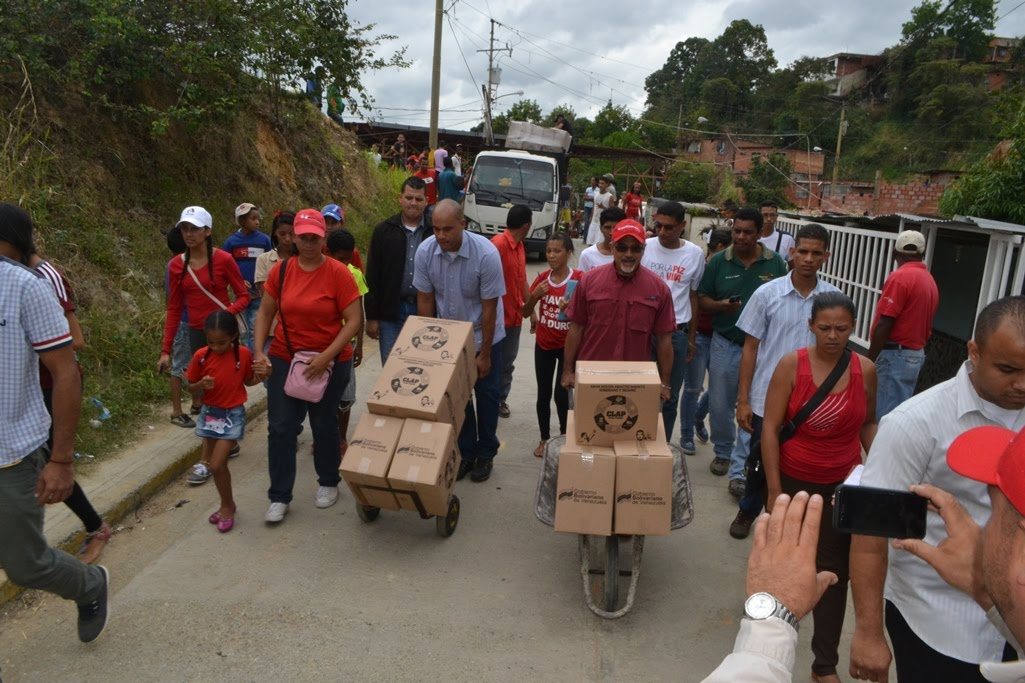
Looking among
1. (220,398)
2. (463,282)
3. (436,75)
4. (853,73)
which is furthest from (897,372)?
(853,73)

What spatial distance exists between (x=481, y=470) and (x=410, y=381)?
131cm

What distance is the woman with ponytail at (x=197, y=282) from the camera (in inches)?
204

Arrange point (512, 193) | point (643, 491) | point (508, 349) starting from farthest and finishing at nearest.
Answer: point (512, 193), point (508, 349), point (643, 491)

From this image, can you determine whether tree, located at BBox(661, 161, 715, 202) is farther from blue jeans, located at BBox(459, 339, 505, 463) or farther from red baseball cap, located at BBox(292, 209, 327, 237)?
red baseball cap, located at BBox(292, 209, 327, 237)

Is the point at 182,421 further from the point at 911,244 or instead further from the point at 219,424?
the point at 911,244

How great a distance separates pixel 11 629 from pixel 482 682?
89.0 inches

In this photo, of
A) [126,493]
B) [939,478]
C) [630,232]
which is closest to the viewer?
[939,478]

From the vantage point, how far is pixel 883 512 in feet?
5.27

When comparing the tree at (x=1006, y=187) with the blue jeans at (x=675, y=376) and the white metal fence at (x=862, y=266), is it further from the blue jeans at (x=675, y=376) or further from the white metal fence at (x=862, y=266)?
the blue jeans at (x=675, y=376)

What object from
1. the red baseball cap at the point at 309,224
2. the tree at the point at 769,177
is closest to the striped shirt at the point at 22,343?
the red baseball cap at the point at 309,224

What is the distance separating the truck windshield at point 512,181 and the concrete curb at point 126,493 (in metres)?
11.0

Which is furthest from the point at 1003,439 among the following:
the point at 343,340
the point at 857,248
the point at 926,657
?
the point at 857,248

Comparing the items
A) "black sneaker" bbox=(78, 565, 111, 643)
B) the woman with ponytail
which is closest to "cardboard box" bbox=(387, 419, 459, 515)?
"black sneaker" bbox=(78, 565, 111, 643)

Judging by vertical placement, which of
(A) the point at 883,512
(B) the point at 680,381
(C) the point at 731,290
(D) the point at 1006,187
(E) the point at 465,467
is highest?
(D) the point at 1006,187
